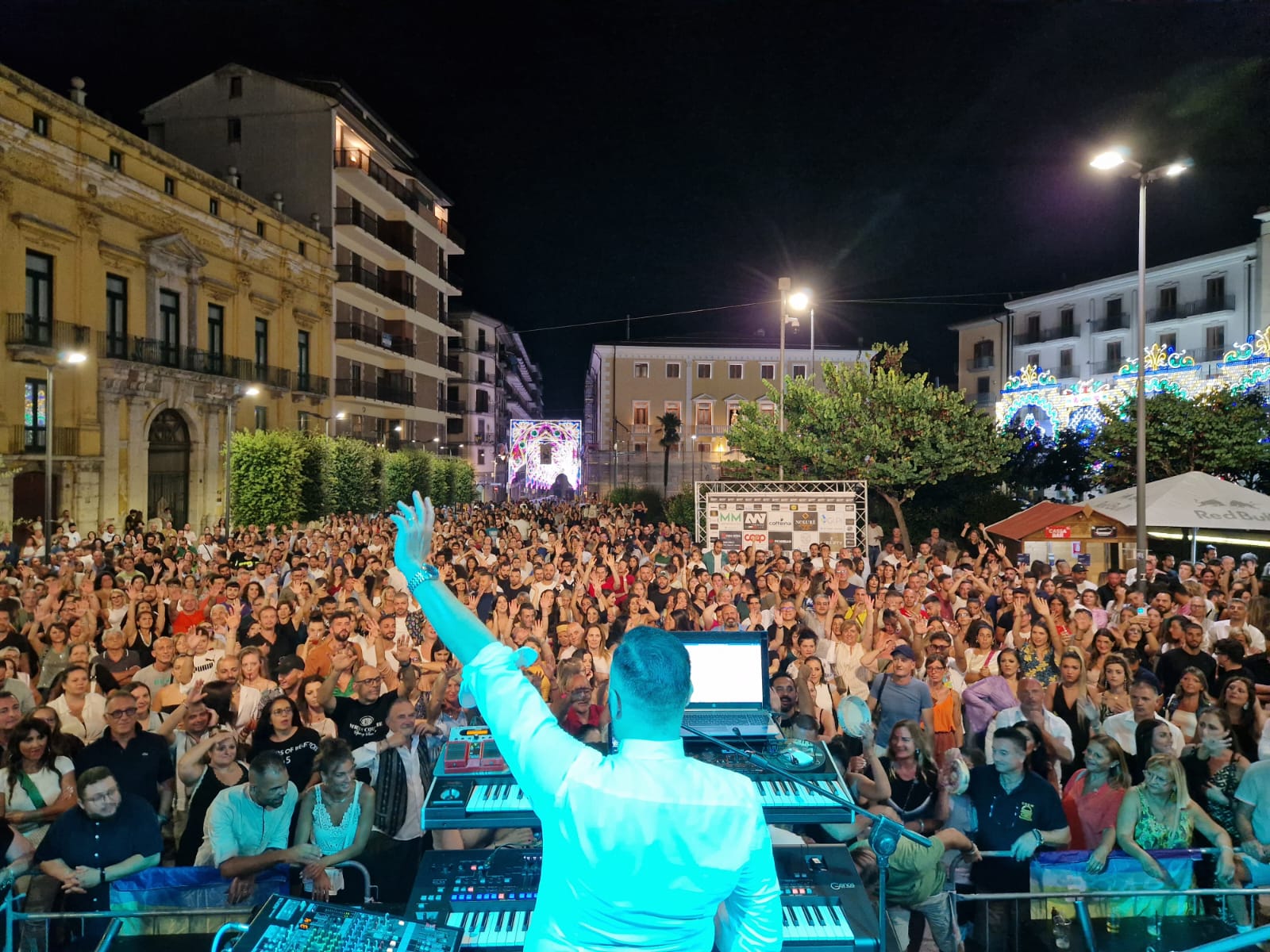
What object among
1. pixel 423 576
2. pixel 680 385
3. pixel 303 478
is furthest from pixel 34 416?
pixel 680 385

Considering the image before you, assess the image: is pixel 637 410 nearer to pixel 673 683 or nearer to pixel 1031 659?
pixel 1031 659

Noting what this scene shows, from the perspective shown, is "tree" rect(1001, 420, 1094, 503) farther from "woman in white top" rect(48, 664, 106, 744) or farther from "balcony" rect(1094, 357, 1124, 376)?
"woman in white top" rect(48, 664, 106, 744)

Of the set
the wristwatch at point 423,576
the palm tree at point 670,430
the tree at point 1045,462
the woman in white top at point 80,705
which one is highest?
the palm tree at point 670,430

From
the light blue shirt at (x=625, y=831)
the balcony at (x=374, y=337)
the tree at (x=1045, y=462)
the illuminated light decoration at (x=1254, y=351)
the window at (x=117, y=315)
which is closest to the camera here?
the light blue shirt at (x=625, y=831)

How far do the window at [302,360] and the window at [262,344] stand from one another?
1494 millimetres

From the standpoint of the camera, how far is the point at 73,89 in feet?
80.6

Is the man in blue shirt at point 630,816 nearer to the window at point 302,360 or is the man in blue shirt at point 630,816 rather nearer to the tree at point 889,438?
the tree at point 889,438

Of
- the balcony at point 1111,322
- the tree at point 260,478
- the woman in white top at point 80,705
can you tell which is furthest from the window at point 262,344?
the balcony at point 1111,322

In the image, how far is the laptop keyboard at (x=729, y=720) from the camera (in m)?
4.67

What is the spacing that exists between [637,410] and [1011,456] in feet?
119

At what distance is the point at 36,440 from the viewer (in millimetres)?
23844

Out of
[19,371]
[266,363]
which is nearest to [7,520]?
[19,371]

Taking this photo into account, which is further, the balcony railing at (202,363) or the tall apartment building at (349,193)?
the tall apartment building at (349,193)

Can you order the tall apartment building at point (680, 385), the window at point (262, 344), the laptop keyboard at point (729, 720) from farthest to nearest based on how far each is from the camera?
the tall apartment building at point (680, 385), the window at point (262, 344), the laptop keyboard at point (729, 720)
